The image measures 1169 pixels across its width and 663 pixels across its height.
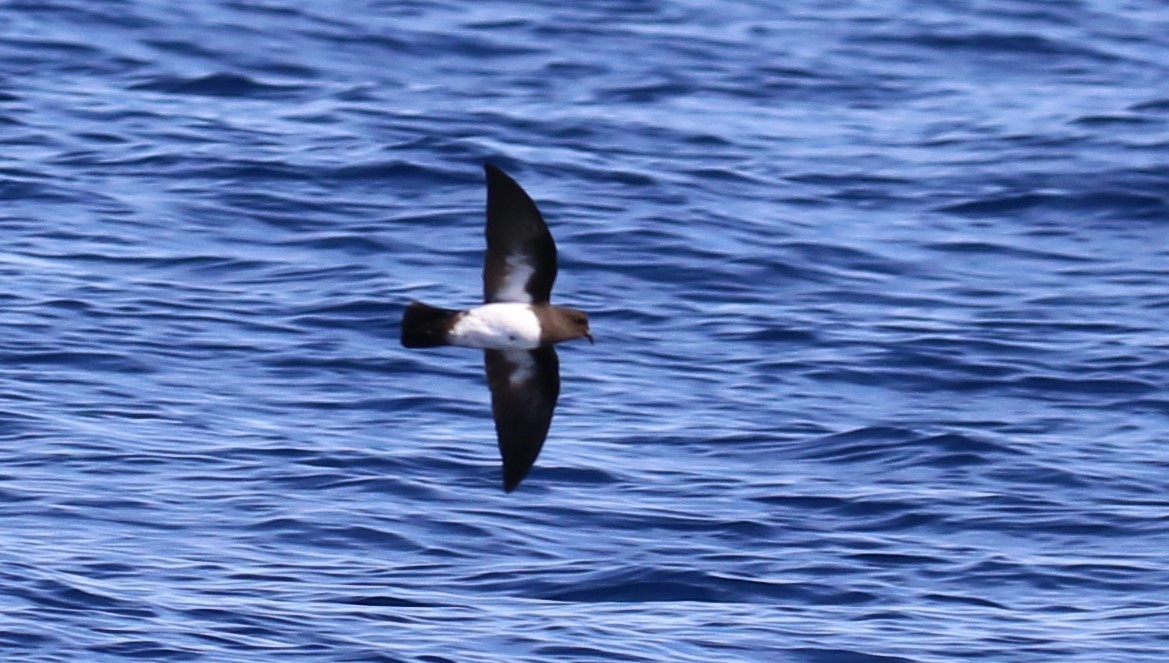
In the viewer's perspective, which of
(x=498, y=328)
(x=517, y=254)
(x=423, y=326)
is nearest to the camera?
(x=423, y=326)

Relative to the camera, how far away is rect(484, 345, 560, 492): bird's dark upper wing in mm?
7211

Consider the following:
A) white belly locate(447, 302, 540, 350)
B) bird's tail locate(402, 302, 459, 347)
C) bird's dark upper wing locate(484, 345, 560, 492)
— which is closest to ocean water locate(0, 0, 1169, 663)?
bird's dark upper wing locate(484, 345, 560, 492)

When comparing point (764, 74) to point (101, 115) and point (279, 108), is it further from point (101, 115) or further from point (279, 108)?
point (101, 115)

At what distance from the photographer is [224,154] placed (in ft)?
43.5

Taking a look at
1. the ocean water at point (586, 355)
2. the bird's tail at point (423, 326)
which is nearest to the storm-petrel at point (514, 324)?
the bird's tail at point (423, 326)

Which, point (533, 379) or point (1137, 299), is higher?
point (533, 379)

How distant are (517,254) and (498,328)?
0.27m

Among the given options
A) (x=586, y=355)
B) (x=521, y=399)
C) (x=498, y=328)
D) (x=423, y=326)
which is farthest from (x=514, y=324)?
(x=586, y=355)

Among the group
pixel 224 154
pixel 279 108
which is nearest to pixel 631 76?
pixel 279 108

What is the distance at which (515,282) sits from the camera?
23.0ft

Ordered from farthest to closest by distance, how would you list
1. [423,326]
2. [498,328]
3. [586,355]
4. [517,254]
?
[586,355]
[517,254]
[498,328]
[423,326]

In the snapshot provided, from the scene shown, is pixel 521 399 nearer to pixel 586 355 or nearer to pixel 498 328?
pixel 498 328

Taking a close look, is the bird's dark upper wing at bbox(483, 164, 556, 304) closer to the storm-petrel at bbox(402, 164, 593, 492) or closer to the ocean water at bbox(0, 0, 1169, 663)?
the storm-petrel at bbox(402, 164, 593, 492)

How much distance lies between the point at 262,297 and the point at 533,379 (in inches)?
160
